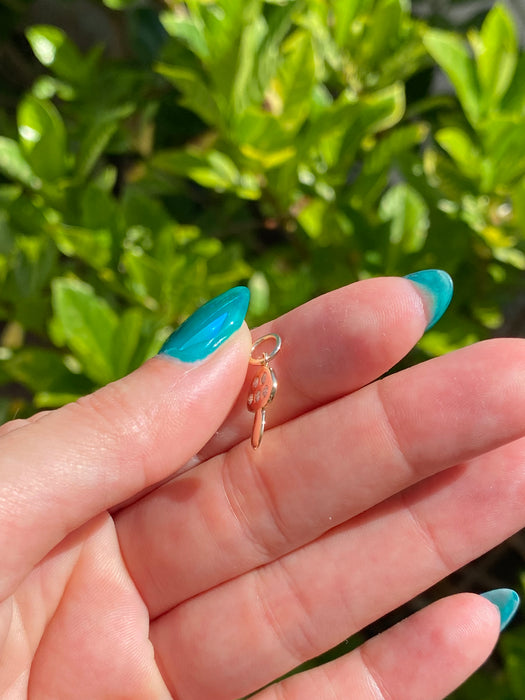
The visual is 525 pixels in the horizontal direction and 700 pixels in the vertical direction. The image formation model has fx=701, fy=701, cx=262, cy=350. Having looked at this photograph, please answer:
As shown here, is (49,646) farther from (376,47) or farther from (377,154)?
(376,47)

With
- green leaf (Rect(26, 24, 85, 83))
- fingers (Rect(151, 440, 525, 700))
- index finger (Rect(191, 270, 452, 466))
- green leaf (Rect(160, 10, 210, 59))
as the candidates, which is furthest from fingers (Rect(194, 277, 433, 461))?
green leaf (Rect(26, 24, 85, 83))

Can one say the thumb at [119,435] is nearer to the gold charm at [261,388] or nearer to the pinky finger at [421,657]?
the gold charm at [261,388]

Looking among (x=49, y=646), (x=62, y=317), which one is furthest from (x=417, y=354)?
(x=49, y=646)

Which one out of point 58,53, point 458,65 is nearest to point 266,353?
point 458,65

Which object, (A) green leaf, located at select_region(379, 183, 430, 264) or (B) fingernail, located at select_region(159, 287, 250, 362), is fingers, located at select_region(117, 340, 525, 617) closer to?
(B) fingernail, located at select_region(159, 287, 250, 362)

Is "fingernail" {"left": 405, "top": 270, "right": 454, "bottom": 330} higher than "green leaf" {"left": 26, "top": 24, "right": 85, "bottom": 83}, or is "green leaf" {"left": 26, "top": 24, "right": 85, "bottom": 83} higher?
"green leaf" {"left": 26, "top": 24, "right": 85, "bottom": 83}

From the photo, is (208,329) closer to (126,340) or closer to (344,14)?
(126,340)
